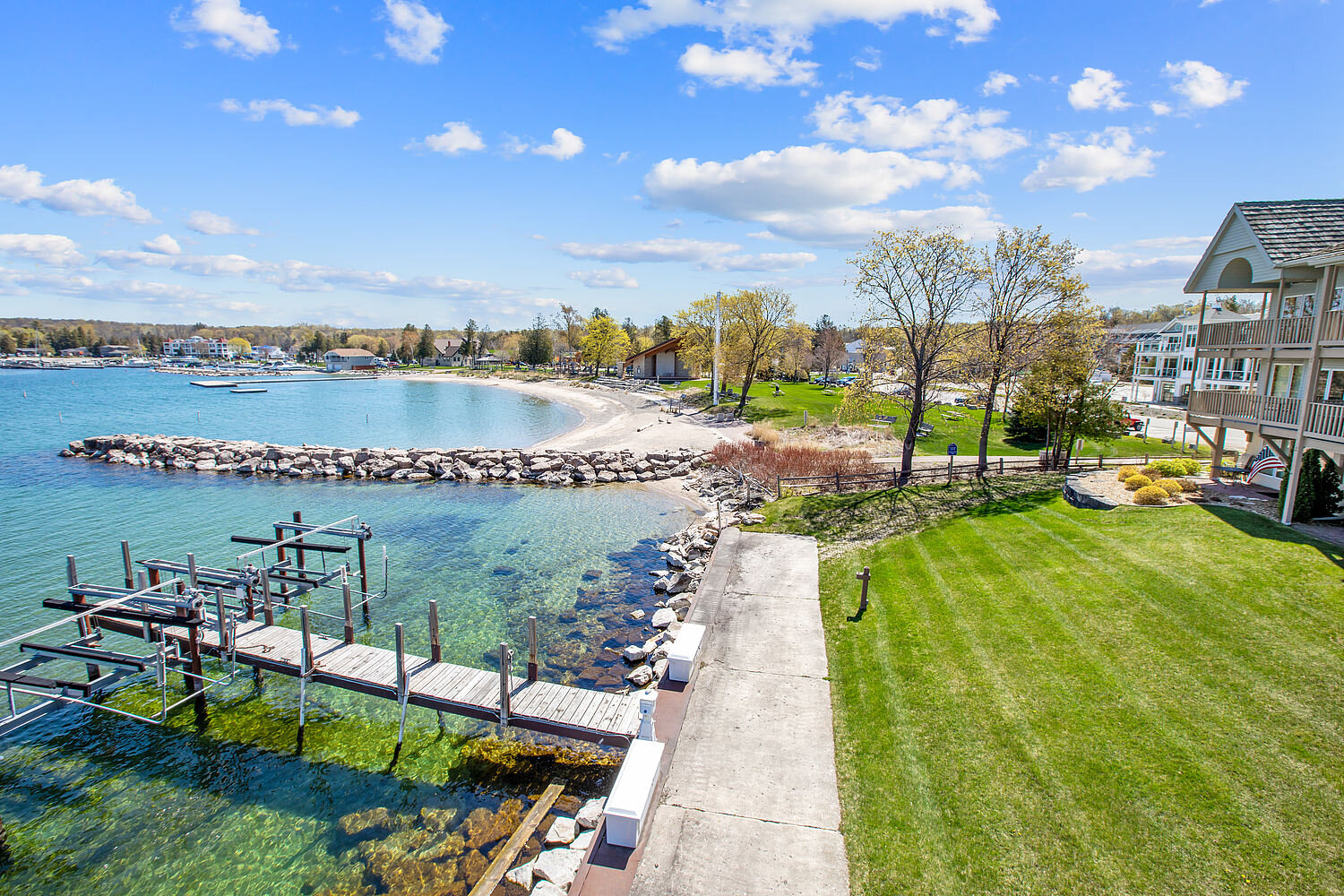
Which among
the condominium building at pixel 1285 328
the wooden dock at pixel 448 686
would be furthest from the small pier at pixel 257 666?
the condominium building at pixel 1285 328

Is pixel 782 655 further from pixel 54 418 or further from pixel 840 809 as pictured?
pixel 54 418

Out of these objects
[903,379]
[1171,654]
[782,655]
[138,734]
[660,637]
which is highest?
[903,379]

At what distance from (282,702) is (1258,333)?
2665 centimetres

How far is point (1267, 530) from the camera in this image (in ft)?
44.0

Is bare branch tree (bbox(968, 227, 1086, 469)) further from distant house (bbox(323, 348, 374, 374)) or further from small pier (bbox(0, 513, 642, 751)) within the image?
distant house (bbox(323, 348, 374, 374))

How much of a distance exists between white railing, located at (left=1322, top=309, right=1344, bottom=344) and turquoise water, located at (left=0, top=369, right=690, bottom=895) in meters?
17.8

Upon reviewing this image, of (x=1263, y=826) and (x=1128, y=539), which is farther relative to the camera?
(x=1128, y=539)

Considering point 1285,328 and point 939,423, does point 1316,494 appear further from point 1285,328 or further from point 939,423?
point 939,423

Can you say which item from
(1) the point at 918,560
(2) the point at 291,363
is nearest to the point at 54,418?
(1) the point at 918,560

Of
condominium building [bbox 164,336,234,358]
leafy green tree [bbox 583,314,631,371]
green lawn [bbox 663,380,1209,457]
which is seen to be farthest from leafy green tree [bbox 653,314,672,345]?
condominium building [bbox 164,336,234,358]

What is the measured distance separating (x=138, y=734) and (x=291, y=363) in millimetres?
197931

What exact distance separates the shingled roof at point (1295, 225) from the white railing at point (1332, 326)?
82.8 inches

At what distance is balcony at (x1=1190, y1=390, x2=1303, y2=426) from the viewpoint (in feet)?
49.2

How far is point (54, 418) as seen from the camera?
59.2 m
